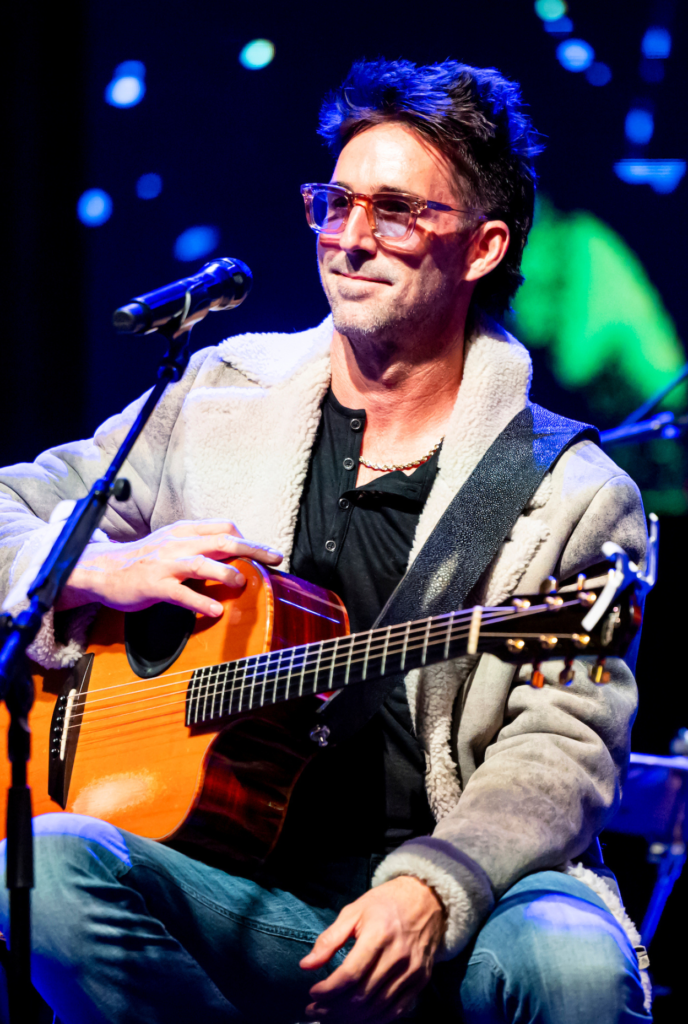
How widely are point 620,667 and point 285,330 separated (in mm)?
1806

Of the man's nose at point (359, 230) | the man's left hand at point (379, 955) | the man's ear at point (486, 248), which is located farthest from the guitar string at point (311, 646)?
the man's ear at point (486, 248)

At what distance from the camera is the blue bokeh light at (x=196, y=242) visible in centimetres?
323

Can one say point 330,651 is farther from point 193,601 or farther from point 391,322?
point 391,322

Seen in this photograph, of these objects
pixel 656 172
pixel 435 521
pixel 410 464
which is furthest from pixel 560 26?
pixel 435 521

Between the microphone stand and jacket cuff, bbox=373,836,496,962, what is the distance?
0.51m

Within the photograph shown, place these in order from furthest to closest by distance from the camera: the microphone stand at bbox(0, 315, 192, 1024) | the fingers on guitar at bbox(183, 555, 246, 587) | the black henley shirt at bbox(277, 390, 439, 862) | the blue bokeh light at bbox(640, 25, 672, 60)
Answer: the blue bokeh light at bbox(640, 25, 672, 60) → the black henley shirt at bbox(277, 390, 439, 862) → the fingers on guitar at bbox(183, 555, 246, 587) → the microphone stand at bbox(0, 315, 192, 1024)

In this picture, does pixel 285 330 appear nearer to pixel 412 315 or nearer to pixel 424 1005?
pixel 412 315

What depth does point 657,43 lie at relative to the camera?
2996 mm

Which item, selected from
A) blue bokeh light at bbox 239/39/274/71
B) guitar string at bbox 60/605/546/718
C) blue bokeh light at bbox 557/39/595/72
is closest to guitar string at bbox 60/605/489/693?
guitar string at bbox 60/605/546/718

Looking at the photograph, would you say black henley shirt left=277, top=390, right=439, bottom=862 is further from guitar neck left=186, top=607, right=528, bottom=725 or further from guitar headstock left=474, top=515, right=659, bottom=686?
guitar headstock left=474, top=515, right=659, bottom=686

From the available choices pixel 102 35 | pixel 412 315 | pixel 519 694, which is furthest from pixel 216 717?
pixel 102 35

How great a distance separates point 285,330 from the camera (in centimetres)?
318

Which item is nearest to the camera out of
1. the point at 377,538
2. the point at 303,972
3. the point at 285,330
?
the point at 303,972

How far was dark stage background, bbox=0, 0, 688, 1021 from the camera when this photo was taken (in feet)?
9.95
